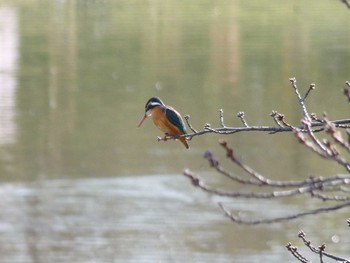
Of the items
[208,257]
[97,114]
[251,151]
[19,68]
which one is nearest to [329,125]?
[208,257]

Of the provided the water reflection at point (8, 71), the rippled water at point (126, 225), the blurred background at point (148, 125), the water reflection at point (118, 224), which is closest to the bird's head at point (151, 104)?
the blurred background at point (148, 125)

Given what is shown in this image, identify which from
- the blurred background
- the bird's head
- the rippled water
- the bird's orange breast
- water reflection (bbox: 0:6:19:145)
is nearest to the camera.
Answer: the bird's orange breast

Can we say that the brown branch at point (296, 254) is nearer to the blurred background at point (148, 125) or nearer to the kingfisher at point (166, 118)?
the kingfisher at point (166, 118)

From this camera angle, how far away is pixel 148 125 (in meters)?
20.7

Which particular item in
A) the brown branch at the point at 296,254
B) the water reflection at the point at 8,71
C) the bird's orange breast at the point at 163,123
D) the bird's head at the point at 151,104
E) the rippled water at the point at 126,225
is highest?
the water reflection at the point at 8,71

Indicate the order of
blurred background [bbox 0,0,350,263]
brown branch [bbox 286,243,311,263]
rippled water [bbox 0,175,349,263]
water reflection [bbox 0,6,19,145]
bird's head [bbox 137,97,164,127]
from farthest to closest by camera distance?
water reflection [bbox 0,6,19,145], blurred background [bbox 0,0,350,263], rippled water [bbox 0,175,349,263], bird's head [bbox 137,97,164,127], brown branch [bbox 286,243,311,263]

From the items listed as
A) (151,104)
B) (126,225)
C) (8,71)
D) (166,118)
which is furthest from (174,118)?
(8,71)

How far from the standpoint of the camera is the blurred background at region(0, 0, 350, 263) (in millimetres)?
14656

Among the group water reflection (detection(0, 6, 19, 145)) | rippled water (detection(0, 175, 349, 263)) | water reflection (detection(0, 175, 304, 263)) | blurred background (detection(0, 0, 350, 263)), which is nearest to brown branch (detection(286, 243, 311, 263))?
blurred background (detection(0, 0, 350, 263))

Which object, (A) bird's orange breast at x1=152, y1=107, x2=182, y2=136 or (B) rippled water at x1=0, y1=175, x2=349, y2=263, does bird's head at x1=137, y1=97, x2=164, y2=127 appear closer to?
(A) bird's orange breast at x1=152, y1=107, x2=182, y2=136

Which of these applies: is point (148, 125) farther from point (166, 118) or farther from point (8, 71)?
point (166, 118)

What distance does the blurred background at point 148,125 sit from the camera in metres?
14.7

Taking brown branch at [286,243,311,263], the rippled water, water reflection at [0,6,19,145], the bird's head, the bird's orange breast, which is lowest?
brown branch at [286,243,311,263]

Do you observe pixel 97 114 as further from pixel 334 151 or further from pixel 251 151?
pixel 334 151
